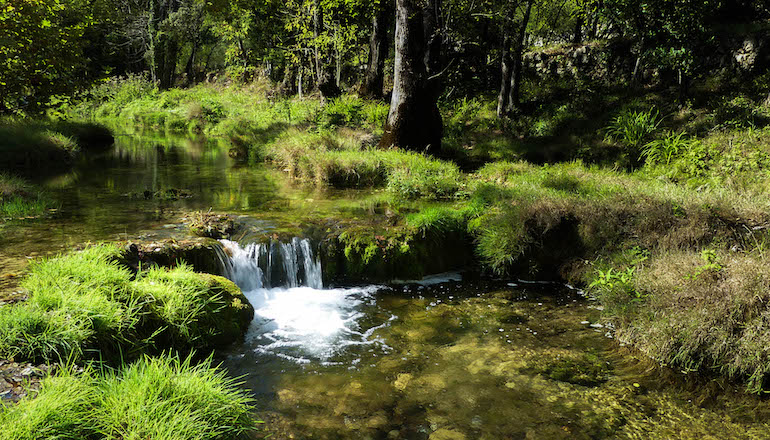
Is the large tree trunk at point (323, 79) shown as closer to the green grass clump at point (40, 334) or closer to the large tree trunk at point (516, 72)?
the large tree trunk at point (516, 72)

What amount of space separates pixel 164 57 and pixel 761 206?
48.0m

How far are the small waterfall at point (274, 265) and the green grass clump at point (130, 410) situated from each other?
340 centimetres

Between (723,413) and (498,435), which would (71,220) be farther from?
(723,413)

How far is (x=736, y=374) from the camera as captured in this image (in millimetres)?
4723

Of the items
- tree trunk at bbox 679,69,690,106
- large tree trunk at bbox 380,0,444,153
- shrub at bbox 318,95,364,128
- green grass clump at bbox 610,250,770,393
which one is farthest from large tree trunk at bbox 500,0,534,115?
green grass clump at bbox 610,250,770,393

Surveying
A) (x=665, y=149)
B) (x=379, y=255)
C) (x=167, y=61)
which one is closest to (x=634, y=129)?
(x=665, y=149)

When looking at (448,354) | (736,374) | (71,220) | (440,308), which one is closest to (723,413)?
(736,374)

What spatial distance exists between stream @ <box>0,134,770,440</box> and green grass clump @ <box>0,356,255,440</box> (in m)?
0.63

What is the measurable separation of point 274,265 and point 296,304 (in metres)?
0.83

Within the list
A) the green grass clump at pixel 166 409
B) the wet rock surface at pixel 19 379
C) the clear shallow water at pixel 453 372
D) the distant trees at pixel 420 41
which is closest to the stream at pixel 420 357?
the clear shallow water at pixel 453 372

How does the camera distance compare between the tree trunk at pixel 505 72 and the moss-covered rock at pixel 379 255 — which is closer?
the moss-covered rock at pixel 379 255

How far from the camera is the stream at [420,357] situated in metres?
4.13

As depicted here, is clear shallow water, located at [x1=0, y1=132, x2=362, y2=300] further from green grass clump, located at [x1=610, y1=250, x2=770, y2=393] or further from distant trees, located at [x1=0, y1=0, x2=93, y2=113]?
green grass clump, located at [x1=610, y1=250, x2=770, y2=393]

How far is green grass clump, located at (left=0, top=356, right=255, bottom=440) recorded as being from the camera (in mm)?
2887
